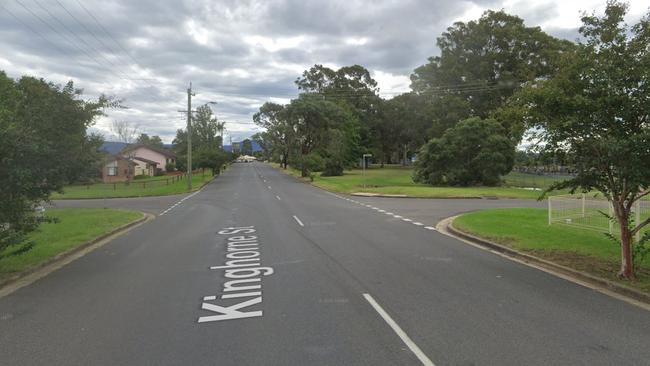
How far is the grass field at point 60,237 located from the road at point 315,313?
854 millimetres

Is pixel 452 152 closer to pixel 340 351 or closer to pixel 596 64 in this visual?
pixel 596 64

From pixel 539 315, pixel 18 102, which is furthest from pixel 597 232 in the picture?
pixel 18 102

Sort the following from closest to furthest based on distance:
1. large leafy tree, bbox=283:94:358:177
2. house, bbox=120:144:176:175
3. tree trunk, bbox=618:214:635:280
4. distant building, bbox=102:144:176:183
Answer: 1. tree trunk, bbox=618:214:635:280
2. large leafy tree, bbox=283:94:358:177
3. distant building, bbox=102:144:176:183
4. house, bbox=120:144:176:175

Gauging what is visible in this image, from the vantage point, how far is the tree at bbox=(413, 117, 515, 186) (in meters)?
42.0

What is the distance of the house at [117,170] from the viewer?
210ft

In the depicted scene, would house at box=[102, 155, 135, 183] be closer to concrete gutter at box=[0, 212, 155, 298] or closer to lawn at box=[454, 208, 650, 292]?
concrete gutter at box=[0, 212, 155, 298]

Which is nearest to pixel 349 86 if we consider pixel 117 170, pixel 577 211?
pixel 117 170

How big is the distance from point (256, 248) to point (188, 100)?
113ft

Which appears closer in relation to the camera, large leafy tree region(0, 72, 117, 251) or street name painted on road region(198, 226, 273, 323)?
street name painted on road region(198, 226, 273, 323)

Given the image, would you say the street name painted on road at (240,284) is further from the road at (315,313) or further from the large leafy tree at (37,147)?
the large leafy tree at (37,147)

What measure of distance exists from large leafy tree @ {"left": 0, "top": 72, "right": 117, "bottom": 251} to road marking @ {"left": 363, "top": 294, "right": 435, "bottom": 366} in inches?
237

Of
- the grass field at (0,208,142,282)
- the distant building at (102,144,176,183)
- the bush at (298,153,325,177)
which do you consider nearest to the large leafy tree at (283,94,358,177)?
the bush at (298,153,325,177)

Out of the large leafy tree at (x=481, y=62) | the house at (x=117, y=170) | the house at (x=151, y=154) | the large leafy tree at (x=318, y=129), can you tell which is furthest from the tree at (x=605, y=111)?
the house at (x=151, y=154)

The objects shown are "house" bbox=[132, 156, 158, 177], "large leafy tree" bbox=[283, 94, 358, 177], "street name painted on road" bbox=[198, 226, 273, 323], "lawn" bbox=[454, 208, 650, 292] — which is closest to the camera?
"street name painted on road" bbox=[198, 226, 273, 323]
